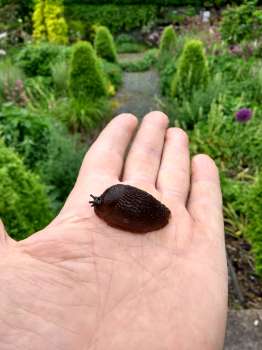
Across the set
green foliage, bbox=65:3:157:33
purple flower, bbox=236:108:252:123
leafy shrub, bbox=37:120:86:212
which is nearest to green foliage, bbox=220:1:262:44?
purple flower, bbox=236:108:252:123

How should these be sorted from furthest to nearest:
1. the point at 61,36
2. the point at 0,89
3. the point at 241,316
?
the point at 61,36 < the point at 0,89 < the point at 241,316

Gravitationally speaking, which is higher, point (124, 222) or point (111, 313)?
point (124, 222)

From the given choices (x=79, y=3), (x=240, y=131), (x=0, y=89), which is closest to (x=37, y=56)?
(x=0, y=89)

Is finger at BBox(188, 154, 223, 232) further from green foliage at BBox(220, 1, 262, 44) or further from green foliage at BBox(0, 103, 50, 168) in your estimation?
green foliage at BBox(220, 1, 262, 44)

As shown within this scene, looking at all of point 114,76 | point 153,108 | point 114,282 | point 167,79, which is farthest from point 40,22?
point 114,282

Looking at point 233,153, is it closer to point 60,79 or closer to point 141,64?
point 60,79

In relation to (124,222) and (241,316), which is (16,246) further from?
(241,316)
